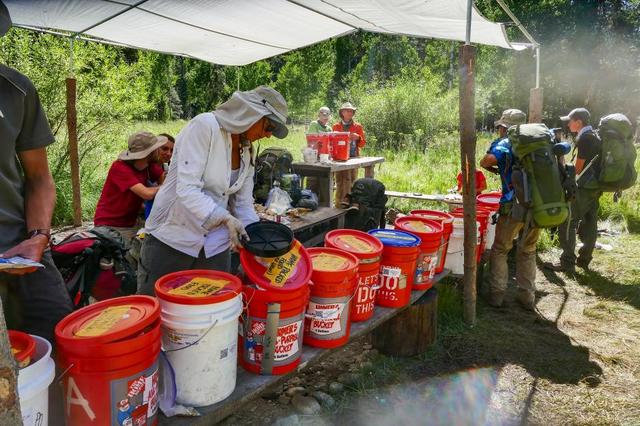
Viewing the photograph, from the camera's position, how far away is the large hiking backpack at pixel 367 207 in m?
5.71

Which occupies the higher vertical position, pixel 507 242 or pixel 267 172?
pixel 267 172

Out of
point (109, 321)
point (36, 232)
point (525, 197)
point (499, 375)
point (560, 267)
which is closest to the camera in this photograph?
point (109, 321)

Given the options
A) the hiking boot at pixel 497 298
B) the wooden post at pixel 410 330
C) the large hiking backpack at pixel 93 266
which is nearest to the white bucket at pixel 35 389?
the large hiking backpack at pixel 93 266

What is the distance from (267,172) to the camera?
531 cm

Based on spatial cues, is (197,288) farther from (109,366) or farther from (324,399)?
(324,399)

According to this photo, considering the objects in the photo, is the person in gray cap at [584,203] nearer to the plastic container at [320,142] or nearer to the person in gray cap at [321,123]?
the plastic container at [320,142]

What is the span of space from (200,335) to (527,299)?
4136 mm

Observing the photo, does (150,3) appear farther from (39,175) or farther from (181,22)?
(39,175)

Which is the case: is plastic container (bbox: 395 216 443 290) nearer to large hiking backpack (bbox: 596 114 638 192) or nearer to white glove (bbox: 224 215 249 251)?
white glove (bbox: 224 215 249 251)

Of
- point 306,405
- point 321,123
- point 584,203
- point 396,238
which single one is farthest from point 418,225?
point 321,123

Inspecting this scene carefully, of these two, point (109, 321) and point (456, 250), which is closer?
point (109, 321)

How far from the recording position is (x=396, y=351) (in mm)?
3859

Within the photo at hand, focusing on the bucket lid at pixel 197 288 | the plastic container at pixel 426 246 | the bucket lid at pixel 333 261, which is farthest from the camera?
the plastic container at pixel 426 246

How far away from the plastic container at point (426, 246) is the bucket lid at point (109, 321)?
2.10m
